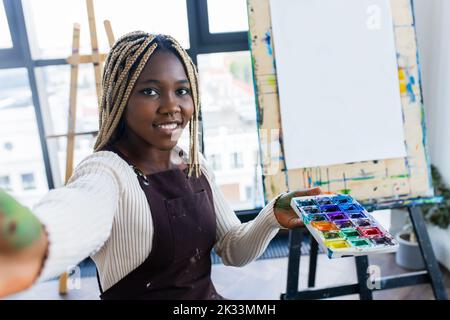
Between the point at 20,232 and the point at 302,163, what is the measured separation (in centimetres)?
117

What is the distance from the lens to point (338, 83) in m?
1.42

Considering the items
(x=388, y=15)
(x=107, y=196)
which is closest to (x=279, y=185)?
(x=388, y=15)

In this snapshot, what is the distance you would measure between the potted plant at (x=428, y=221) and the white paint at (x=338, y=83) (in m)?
0.77

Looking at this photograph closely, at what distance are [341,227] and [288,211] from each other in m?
0.16

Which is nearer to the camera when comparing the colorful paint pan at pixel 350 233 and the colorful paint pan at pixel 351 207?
the colorful paint pan at pixel 350 233

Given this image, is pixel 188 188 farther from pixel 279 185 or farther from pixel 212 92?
pixel 212 92

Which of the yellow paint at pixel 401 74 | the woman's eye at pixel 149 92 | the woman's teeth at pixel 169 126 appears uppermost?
the yellow paint at pixel 401 74

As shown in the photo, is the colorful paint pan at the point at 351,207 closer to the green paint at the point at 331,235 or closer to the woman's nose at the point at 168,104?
the green paint at the point at 331,235

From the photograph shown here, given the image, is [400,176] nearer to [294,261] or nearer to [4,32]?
[294,261]

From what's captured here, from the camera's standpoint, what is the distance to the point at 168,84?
74 centimetres

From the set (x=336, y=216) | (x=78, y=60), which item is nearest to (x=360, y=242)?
(x=336, y=216)

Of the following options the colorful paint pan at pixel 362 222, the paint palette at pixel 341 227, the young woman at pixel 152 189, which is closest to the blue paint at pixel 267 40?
the young woman at pixel 152 189

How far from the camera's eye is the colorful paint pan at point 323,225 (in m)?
0.69

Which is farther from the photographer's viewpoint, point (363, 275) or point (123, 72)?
point (363, 275)
